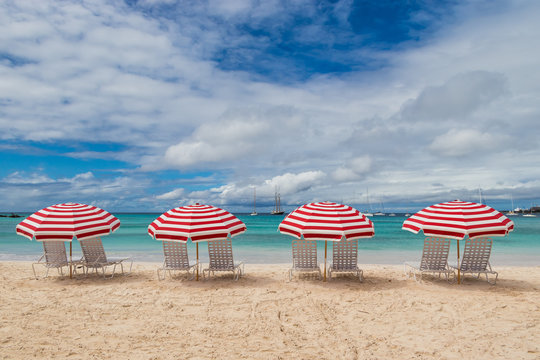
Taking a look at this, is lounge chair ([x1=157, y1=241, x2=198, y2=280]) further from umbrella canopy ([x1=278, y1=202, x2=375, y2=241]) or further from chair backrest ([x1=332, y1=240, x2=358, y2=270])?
chair backrest ([x1=332, y1=240, x2=358, y2=270])

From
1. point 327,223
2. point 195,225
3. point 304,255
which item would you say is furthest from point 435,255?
point 195,225

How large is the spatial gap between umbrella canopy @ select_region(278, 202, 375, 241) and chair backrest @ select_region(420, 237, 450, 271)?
167cm

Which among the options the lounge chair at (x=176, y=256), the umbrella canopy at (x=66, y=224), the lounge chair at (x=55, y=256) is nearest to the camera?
the umbrella canopy at (x=66, y=224)

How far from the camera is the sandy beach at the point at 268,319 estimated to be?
4453 mm

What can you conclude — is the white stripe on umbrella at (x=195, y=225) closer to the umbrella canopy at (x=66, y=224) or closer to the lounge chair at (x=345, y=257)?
the umbrella canopy at (x=66, y=224)

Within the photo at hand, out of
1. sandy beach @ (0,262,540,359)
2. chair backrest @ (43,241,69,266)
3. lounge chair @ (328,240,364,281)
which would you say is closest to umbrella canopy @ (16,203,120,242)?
chair backrest @ (43,241,69,266)

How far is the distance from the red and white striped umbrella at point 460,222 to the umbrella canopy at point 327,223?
112 centimetres

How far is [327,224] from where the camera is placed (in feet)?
23.0

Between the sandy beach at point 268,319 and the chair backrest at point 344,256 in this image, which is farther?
the chair backrest at point 344,256

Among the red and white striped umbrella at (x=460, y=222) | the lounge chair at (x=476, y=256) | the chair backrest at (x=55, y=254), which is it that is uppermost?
Answer: the red and white striped umbrella at (x=460, y=222)

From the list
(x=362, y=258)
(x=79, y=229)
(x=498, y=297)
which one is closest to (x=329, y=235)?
(x=498, y=297)

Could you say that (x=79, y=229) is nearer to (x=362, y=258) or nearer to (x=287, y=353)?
(x=287, y=353)

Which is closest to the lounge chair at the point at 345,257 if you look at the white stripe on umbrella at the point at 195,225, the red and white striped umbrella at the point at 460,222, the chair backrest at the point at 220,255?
the red and white striped umbrella at the point at 460,222

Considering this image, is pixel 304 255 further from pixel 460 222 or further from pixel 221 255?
pixel 460 222
